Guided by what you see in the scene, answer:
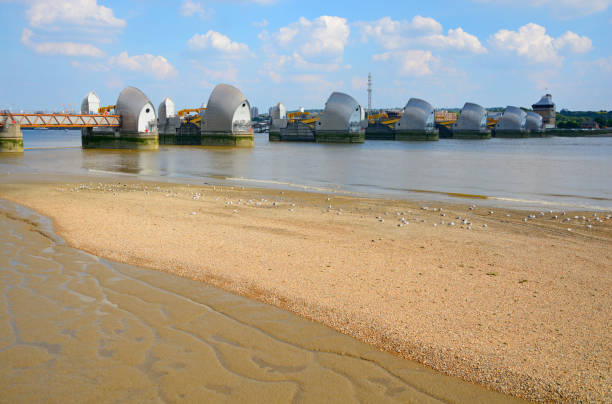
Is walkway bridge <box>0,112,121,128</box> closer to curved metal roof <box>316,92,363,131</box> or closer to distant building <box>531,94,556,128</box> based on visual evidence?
curved metal roof <box>316,92,363,131</box>

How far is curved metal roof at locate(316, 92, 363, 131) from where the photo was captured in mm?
76375

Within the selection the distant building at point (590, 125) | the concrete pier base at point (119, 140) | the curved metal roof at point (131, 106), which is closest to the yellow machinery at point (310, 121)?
the curved metal roof at point (131, 106)

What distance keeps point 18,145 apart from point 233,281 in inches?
1766

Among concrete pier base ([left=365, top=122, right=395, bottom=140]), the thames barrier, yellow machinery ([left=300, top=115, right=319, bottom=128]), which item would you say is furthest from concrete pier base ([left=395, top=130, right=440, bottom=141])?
yellow machinery ([left=300, top=115, right=319, bottom=128])

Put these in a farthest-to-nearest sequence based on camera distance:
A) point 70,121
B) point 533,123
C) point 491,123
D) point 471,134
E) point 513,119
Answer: point 491,123 < point 533,123 < point 513,119 < point 471,134 < point 70,121

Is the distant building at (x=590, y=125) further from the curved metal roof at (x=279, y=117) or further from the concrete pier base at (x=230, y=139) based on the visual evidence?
the concrete pier base at (x=230, y=139)

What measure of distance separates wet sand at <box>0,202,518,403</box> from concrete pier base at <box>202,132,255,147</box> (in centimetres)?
5525

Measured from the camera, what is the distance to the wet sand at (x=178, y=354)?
288 centimetres

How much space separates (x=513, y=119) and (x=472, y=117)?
1656cm

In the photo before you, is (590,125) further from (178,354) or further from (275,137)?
(178,354)

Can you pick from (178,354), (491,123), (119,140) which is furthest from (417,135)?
(178,354)

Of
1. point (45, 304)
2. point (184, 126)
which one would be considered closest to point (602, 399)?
point (45, 304)

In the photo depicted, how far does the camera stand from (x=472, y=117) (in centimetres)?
9825

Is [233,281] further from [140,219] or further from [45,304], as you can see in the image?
[140,219]
